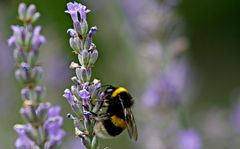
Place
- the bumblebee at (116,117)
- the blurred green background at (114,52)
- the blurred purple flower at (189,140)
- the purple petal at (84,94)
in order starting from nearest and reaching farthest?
the purple petal at (84,94) → the bumblebee at (116,117) → the blurred purple flower at (189,140) → the blurred green background at (114,52)

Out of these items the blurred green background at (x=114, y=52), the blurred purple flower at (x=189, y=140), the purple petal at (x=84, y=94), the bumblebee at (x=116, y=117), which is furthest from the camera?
the blurred green background at (x=114, y=52)

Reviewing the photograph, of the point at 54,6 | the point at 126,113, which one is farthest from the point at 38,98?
the point at 54,6

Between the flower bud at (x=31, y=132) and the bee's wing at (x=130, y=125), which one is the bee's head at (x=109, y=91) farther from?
the flower bud at (x=31, y=132)

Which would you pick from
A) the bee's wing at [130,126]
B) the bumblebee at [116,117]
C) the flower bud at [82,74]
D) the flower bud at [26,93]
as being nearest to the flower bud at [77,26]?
the flower bud at [82,74]

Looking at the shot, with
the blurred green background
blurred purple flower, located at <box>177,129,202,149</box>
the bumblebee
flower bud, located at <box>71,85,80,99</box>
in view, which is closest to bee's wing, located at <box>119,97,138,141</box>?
the bumblebee

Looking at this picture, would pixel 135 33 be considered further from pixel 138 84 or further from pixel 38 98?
pixel 38 98

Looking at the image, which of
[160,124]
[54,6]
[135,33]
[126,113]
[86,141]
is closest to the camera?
[86,141]

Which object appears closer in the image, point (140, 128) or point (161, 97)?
point (161, 97)
